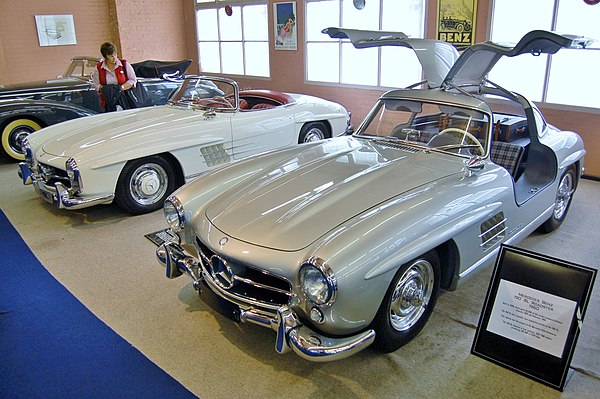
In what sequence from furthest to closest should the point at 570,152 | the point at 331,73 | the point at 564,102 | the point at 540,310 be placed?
the point at 331,73
the point at 564,102
the point at 570,152
the point at 540,310

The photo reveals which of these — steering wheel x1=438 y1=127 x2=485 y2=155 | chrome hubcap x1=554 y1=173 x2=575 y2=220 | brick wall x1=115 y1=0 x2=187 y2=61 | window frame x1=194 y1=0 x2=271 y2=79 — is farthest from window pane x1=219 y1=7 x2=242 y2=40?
steering wheel x1=438 y1=127 x2=485 y2=155

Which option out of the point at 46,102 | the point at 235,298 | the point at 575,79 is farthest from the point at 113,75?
the point at 575,79

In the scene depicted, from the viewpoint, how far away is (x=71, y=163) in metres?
4.61

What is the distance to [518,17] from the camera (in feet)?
23.3

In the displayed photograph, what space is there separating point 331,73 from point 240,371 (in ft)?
26.9

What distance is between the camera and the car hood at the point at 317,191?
268cm

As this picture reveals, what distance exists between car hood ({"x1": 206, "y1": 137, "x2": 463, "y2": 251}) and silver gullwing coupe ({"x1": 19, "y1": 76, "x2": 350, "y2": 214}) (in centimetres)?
185

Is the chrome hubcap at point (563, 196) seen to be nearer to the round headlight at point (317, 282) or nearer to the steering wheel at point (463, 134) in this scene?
the steering wheel at point (463, 134)

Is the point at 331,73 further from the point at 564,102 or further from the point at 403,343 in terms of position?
the point at 403,343

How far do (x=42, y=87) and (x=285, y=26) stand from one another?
512cm

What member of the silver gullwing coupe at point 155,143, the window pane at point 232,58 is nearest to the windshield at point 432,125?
the silver gullwing coupe at point 155,143

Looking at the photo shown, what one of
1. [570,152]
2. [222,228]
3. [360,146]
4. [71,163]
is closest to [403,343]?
[222,228]

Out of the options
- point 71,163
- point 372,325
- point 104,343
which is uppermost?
point 71,163

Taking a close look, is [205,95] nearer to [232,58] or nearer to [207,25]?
[232,58]
